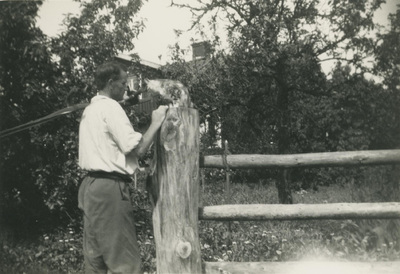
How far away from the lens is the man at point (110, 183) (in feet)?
8.43

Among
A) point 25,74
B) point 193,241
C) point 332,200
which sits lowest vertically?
point 332,200

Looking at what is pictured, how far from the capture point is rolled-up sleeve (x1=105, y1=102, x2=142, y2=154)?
256 centimetres

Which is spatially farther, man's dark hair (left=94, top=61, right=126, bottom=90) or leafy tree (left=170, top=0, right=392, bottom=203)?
leafy tree (left=170, top=0, right=392, bottom=203)

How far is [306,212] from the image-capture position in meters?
2.81

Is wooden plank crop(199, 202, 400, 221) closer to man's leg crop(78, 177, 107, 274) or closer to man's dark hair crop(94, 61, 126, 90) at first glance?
man's leg crop(78, 177, 107, 274)

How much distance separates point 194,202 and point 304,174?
41.8 feet

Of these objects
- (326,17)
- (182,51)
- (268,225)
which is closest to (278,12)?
(326,17)

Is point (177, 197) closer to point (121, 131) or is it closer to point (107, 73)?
point (121, 131)

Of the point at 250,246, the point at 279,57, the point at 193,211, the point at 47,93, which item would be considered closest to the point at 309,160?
the point at 193,211

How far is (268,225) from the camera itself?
6617 mm

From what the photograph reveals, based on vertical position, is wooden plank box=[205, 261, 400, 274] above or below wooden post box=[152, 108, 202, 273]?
below

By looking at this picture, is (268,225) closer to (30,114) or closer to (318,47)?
(30,114)

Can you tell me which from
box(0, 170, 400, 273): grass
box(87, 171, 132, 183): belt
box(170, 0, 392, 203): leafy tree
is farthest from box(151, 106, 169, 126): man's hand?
box(170, 0, 392, 203): leafy tree

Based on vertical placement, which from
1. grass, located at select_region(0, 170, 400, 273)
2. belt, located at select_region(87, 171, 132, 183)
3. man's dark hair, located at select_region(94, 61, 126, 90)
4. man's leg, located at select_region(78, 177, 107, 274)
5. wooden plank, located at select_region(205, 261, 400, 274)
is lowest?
grass, located at select_region(0, 170, 400, 273)
